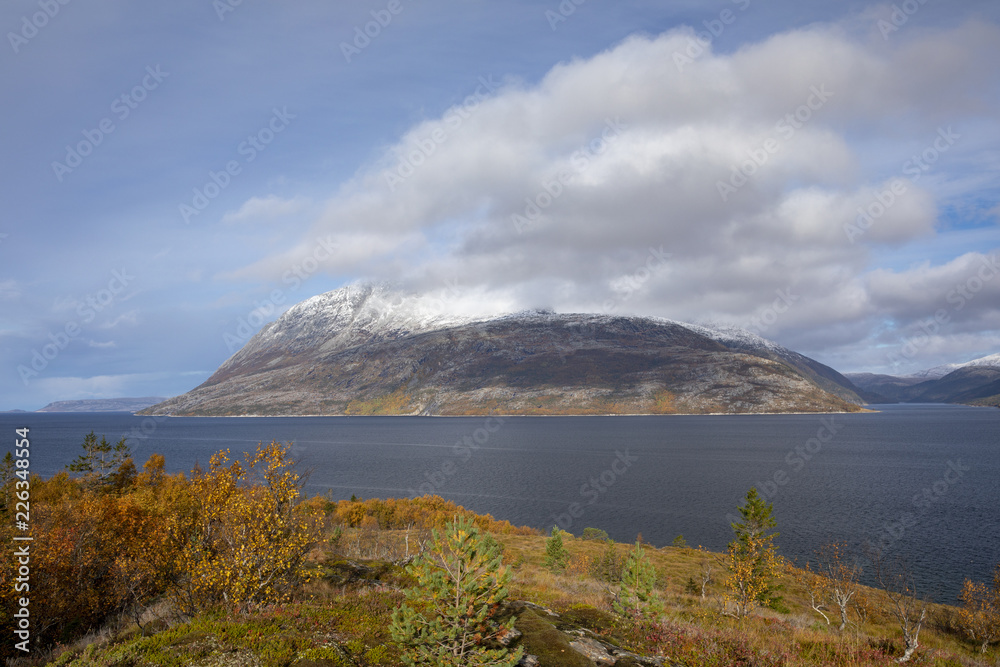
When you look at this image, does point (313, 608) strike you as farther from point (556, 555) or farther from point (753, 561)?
point (556, 555)

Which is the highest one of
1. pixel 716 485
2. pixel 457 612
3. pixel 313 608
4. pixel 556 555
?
pixel 457 612

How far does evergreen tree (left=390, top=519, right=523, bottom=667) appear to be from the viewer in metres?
10.1

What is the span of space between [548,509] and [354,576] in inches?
3263

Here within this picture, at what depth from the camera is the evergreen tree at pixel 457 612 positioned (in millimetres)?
10133

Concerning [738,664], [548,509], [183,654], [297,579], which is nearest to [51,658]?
[297,579]

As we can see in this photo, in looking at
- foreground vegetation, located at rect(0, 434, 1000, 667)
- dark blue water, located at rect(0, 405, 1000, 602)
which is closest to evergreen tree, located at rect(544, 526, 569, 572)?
foreground vegetation, located at rect(0, 434, 1000, 667)

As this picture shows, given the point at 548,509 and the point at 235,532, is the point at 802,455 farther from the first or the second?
the point at 235,532

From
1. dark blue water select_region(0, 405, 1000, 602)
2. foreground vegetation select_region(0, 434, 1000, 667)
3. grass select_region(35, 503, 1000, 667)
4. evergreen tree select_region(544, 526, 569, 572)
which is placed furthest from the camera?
dark blue water select_region(0, 405, 1000, 602)

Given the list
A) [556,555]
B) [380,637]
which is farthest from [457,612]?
[556,555]

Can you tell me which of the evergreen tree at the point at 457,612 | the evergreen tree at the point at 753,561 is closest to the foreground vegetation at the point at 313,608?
the evergreen tree at the point at 457,612

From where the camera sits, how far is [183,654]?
1125 cm

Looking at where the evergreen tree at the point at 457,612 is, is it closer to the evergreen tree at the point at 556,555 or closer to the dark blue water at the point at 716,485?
the evergreen tree at the point at 556,555

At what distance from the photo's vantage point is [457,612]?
1017cm

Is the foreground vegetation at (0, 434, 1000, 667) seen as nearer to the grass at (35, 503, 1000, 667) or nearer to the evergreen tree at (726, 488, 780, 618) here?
the grass at (35, 503, 1000, 667)
